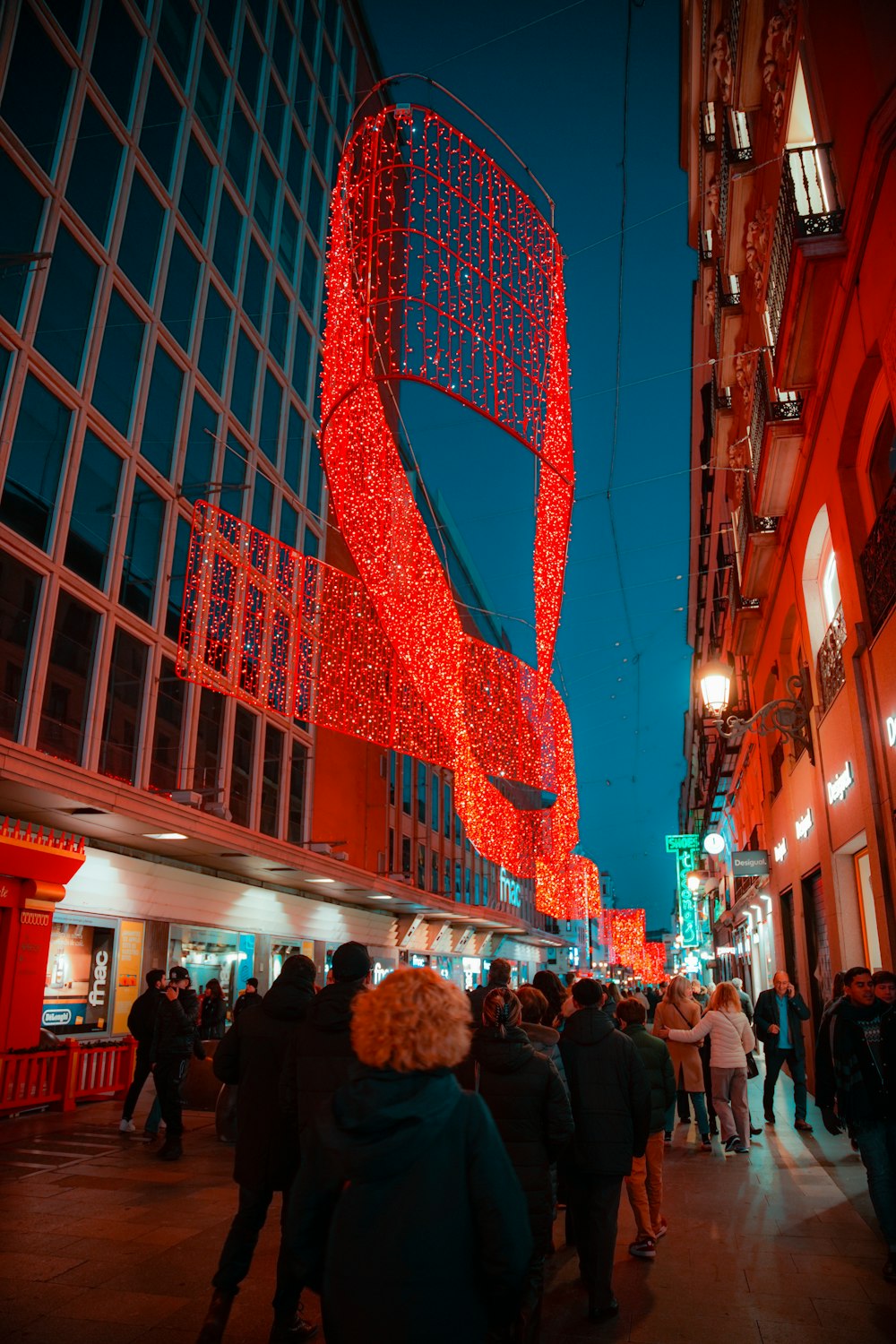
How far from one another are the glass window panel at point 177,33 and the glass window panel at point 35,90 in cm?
568

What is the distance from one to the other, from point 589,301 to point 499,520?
26988 millimetres

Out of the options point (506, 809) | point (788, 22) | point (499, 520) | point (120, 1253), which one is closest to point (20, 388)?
point (788, 22)

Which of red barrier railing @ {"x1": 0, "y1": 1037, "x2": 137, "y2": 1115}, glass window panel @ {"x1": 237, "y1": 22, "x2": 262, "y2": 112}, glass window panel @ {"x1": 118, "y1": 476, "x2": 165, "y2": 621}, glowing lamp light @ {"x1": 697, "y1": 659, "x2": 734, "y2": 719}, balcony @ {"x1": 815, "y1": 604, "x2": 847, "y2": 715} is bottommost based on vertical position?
red barrier railing @ {"x1": 0, "y1": 1037, "x2": 137, "y2": 1115}

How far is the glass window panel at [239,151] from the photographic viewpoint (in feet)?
84.1

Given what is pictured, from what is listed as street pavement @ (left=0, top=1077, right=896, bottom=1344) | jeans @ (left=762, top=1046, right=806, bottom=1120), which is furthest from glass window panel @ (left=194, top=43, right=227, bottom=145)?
jeans @ (left=762, top=1046, right=806, bottom=1120)

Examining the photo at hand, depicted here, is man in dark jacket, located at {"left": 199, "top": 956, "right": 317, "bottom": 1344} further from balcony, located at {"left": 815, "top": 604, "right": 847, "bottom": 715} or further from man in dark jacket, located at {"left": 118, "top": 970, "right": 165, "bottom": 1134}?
balcony, located at {"left": 815, "top": 604, "right": 847, "bottom": 715}

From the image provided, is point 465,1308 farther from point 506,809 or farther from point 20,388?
point 506,809

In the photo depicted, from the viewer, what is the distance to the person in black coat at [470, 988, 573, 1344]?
418cm

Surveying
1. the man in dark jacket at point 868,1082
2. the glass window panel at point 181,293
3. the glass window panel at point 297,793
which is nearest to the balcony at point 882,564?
the man in dark jacket at point 868,1082

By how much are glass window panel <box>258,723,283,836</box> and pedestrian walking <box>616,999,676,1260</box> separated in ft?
63.9

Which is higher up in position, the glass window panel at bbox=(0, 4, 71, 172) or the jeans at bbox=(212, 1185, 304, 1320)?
the glass window panel at bbox=(0, 4, 71, 172)

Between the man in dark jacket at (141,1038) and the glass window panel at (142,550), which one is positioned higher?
the glass window panel at (142,550)

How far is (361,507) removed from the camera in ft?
43.3

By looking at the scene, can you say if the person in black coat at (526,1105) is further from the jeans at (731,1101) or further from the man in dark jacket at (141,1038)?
the man in dark jacket at (141,1038)
